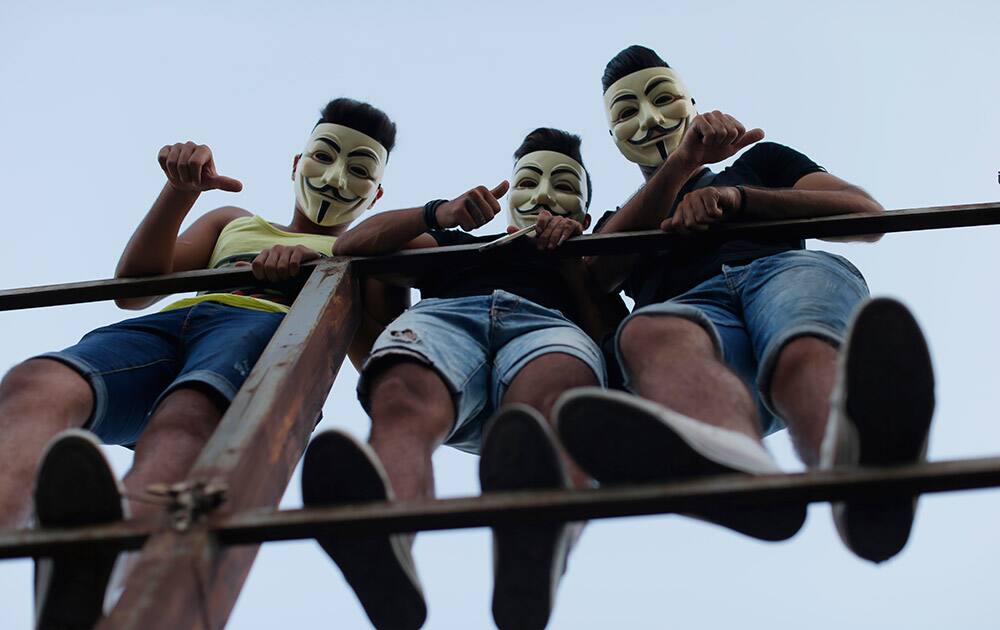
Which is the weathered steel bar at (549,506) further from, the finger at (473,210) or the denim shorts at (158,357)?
the finger at (473,210)

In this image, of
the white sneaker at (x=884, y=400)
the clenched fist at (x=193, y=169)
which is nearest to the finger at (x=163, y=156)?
the clenched fist at (x=193, y=169)

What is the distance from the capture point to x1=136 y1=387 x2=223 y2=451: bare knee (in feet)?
8.98

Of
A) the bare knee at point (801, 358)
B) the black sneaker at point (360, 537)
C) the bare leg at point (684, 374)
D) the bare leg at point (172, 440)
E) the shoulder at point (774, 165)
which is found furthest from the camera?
the shoulder at point (774, 165)

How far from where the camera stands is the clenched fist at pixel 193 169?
3.46m

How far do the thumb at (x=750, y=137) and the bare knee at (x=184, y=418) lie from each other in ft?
5.26

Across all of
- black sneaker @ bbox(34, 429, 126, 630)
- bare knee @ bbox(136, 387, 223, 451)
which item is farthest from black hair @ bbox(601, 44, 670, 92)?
black sneaker @ bbox(34, 429, 126, 630)

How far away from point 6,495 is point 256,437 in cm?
63

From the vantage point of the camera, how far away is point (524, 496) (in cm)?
196

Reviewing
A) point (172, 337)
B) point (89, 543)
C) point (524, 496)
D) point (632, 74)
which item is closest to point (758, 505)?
point (524, 496)

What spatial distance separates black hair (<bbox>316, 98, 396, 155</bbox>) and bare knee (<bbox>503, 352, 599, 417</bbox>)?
5.19ft

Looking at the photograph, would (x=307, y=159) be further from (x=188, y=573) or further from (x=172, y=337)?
(x=188, y=573)

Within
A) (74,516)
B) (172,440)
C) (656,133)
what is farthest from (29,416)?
(656,133)

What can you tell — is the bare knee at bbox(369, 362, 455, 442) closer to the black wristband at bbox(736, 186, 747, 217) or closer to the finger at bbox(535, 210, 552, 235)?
the finger at bbox(535, 210, 552, 235)

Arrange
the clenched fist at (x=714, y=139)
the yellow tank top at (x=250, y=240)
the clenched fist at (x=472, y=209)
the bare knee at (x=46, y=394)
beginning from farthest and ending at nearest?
1. the yellow tank top at (x=250, y=240)
2. the clenched fist at (x=472, y=209)
3. the clenched fist at (x=714, y=139)
4. the bare knee at (x=46, y=394)
